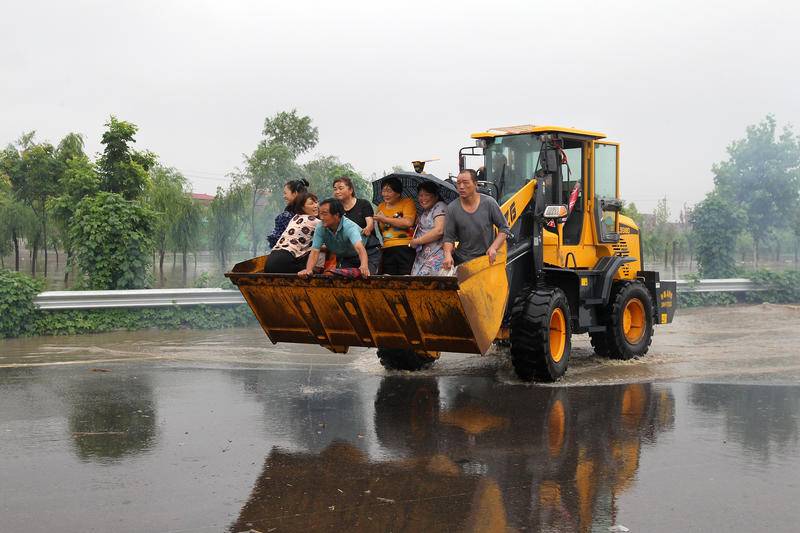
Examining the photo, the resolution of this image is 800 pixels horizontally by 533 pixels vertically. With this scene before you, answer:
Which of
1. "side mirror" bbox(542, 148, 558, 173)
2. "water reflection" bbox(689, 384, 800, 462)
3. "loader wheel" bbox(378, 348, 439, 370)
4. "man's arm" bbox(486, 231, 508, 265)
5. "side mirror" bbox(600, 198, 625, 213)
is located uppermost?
"side mirror" bbox(542, 148, 558, 173)

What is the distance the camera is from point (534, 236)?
1102 cm

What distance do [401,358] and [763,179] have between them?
22543 millimetres

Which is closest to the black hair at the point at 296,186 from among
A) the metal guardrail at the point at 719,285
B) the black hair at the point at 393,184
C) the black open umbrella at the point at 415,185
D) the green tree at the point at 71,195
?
the black open umbrella at the point at 415,185

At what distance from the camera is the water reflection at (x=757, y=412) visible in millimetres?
7562

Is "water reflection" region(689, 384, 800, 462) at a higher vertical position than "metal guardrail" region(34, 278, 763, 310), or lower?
lower

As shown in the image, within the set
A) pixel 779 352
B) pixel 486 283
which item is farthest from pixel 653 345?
pixel 486 283

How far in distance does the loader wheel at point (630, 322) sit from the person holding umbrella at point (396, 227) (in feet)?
12.3

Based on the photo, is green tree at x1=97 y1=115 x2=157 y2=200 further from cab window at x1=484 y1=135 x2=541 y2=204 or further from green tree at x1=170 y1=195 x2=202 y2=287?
cab window at x1=484 y1=135 x2=541 y2=204

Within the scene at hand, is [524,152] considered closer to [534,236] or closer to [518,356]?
[534,236]

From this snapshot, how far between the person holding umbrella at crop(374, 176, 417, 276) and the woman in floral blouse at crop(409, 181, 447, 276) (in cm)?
11

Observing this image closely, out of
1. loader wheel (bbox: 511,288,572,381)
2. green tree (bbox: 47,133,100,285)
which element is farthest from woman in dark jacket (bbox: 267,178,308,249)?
green tree (bbox: 47,133,100,285)

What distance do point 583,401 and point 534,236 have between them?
2399 mm

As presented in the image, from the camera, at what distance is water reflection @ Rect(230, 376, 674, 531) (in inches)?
220

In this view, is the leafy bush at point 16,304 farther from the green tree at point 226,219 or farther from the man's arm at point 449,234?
the green tree at point 226,219
